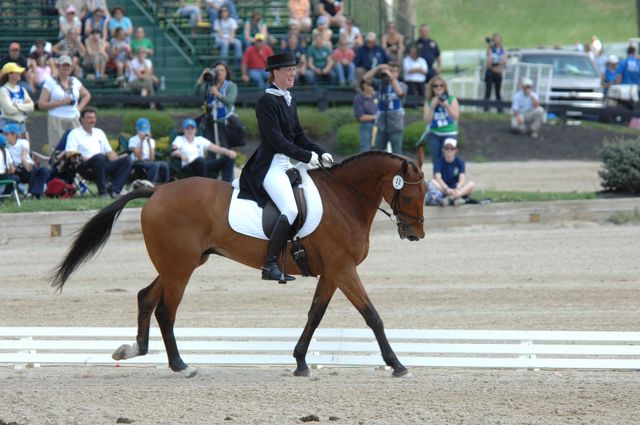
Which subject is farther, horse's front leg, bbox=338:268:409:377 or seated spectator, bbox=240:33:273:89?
seated spectator, bbox=240:33:273:89

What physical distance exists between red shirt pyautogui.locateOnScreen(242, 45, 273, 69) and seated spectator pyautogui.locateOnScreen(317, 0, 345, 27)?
7.69ft

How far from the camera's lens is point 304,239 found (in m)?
8.88

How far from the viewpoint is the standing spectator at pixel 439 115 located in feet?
53.2

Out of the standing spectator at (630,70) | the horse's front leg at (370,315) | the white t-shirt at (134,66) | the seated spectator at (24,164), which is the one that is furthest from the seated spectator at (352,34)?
the horse's front leg at (370,315)

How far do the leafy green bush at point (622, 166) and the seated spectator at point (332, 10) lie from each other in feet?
29.7

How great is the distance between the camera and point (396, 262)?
44.3ft

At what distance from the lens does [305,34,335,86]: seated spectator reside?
23.0m

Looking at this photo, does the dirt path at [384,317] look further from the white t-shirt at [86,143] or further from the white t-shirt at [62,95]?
the white t-shirt at [62,95]

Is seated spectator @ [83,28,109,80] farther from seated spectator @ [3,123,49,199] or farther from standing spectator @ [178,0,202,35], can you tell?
seated spectator @ [3,123,49,199]

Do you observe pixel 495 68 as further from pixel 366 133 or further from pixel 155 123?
pixel 155 123

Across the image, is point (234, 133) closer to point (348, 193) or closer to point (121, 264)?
point (121, 264)

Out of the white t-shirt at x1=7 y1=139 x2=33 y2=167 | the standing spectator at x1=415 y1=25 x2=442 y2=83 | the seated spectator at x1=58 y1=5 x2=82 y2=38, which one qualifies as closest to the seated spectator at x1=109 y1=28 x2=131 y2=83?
the seated spectator at x1=58 y1=5 x2=82 y2=38

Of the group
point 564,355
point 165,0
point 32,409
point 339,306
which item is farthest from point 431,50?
point 32,409

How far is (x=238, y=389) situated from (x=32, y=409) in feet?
4.74
